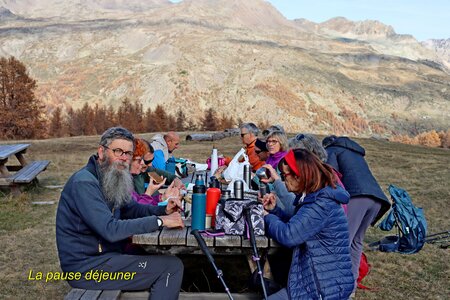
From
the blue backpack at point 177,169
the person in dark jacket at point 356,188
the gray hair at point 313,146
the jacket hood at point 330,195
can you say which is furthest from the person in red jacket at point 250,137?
the jacket hood at point 330,195

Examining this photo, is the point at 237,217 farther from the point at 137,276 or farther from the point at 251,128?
the point at 251,128

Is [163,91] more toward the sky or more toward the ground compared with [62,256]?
more toward the ground

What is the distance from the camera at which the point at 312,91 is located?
130 meters

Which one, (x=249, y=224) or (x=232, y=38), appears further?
(x=232, y=38)

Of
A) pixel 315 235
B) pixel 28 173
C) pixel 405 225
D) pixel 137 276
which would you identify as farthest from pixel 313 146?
pixel 28 173

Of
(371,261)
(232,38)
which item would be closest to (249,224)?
(371,261)

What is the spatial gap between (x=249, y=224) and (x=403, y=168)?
52.2ft

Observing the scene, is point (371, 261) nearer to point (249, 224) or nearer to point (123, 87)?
point (249, 224)

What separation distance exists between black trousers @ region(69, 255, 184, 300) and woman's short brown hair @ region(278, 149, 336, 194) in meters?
1.24

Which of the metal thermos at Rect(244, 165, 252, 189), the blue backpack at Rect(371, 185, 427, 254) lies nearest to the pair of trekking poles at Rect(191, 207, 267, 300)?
the metal thermos at Rect(244, 165, 252, 189)

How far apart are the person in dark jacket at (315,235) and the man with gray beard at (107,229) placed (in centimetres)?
93

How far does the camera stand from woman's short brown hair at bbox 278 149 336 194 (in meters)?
3.59

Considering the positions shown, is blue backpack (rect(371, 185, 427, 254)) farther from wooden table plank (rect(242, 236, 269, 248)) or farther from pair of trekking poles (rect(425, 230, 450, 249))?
wooden table plank (rect(242, 236, 269, 248))

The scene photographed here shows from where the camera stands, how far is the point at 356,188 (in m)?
5.20
